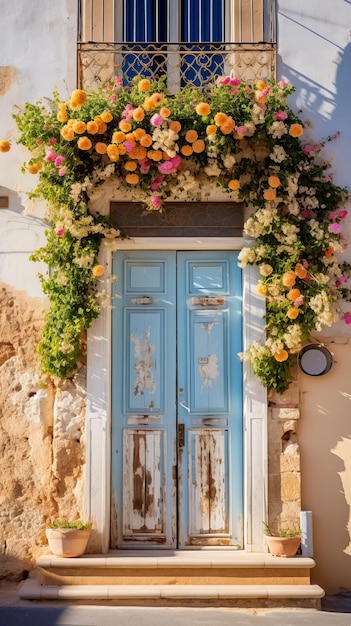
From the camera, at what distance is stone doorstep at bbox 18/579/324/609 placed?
6.12 m

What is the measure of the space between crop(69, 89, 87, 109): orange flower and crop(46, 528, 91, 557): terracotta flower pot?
3.34 m

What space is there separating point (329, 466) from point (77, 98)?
3621mm

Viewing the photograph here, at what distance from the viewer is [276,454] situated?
263 inches

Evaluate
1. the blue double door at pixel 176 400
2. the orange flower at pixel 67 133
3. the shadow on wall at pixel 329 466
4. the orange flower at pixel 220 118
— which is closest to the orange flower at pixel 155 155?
the orange flower at pixel 220 118

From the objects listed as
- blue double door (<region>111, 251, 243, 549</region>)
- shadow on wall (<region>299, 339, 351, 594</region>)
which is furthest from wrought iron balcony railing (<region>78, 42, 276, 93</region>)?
shadow on wall (<region>299, 339, 351, 594</region>)

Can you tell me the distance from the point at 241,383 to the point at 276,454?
0.67 meters

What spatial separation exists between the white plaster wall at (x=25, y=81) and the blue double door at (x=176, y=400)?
2.67 feet

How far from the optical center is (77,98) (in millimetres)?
6332

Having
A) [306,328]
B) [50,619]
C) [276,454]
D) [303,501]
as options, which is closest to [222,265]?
[306,328]

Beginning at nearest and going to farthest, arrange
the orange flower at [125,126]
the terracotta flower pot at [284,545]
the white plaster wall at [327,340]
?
1. the terracotta flower pot at [284,545]
2. the orange flower at [125,126]
3. the white plaster wall at [327,340]

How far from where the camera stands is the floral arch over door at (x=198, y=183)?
6.55 m

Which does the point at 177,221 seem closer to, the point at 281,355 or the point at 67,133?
the point at 67,133

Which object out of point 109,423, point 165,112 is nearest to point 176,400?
point 109,423

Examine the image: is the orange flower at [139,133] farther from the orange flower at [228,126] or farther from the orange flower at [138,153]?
the orange flower at [228,126]
